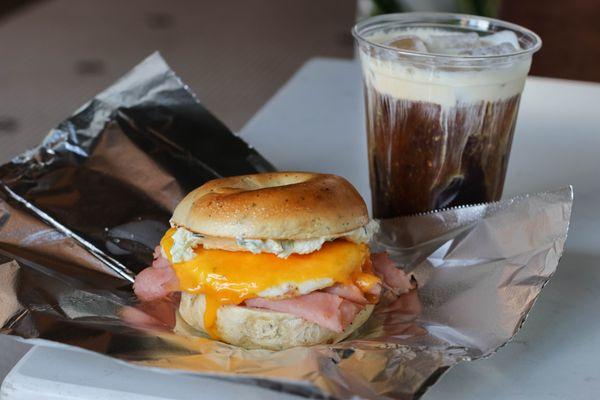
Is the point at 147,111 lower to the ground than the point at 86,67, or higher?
higher

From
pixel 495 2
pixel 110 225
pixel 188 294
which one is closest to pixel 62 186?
pixel 110 225

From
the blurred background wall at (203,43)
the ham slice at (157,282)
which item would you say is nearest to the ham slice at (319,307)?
the ham slice at (157,282)

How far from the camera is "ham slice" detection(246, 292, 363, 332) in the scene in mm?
893

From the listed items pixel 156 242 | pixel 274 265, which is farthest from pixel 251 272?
pixel 156 242

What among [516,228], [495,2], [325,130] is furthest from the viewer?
[495,2]

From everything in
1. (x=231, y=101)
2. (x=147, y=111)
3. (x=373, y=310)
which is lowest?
(x=231, y=101)

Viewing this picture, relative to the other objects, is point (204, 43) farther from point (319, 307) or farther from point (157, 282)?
point (319, 307)

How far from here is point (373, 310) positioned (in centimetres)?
102

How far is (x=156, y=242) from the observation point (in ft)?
3.85

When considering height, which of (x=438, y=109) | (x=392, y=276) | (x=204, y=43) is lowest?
(x=204, y=43)

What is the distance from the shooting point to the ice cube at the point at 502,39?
1187 millimetres

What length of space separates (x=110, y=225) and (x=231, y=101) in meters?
2.46

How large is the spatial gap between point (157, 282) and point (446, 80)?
0.45 meters

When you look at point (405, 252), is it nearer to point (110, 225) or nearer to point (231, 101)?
point (110, 225)
